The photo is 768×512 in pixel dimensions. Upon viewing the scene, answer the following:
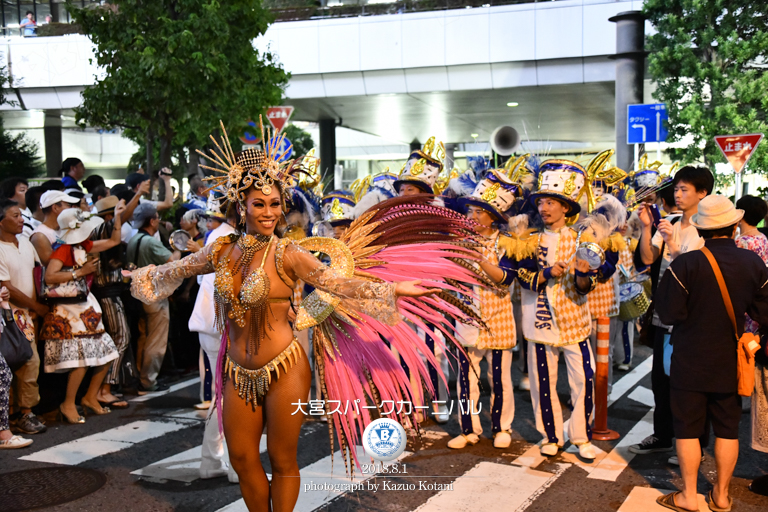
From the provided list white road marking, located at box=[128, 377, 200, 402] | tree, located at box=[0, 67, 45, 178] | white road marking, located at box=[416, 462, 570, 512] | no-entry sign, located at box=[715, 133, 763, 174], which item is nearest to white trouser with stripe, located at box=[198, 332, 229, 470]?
white road marking, located at box=[416, 462, 570, 512]

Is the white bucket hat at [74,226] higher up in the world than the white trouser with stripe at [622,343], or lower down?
higher up

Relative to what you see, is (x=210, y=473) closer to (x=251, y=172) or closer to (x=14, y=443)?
(x=14, y=443)

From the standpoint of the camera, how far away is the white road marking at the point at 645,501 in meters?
4.63

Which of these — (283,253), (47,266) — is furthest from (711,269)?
(47,266)

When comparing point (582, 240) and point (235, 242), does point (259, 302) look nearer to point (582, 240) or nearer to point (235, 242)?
point (235, 242)

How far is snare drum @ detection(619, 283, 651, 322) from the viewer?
8.23 m

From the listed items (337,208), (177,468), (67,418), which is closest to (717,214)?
(337,208)

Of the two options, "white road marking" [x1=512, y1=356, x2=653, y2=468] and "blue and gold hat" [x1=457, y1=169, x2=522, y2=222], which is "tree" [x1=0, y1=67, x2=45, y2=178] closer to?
"white road marking" [x1=512, y1=356, x2=653, y2=468]

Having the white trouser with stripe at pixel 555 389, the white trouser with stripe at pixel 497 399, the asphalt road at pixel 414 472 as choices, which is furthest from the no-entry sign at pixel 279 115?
the white trouser with stripe at pixel 555 389

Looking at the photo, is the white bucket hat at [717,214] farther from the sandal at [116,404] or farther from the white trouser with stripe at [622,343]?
the sandal at [116,404]

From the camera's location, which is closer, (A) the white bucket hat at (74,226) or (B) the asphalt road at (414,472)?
(B) the asphalt road at (414,472)

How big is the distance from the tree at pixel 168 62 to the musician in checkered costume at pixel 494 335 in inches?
255

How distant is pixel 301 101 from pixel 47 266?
1677 cm

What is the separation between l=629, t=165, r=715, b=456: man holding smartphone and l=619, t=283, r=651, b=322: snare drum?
2.48 meters
